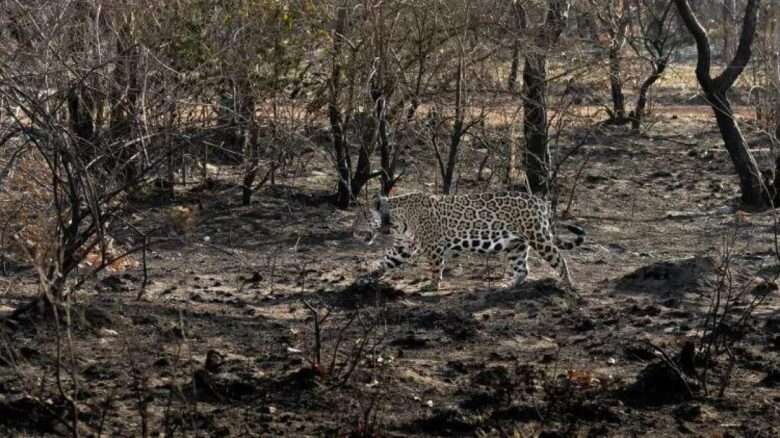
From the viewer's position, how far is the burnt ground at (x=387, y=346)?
820 cm

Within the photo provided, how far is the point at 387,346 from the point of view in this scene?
10086 mm

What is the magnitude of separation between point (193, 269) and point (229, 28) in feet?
12.7

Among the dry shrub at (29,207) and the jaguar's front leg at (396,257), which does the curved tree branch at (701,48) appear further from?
the dry shrub at (29,207)

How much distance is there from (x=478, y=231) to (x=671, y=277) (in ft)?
6.14

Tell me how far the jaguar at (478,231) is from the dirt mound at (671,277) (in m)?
0.66

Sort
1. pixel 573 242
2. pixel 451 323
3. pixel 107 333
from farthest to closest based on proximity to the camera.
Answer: pixel 573 242 → pixel 451 323 → pixel 107 333

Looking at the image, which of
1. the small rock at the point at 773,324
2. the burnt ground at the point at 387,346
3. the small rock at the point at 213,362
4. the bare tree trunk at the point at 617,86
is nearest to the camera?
the burnt ground at the point at 387,346

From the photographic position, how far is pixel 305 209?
17.0 m

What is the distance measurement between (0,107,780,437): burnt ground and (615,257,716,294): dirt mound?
20 millimetres

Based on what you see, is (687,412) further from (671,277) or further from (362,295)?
(671,277)

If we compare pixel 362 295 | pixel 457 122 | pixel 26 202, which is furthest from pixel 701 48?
pixel 26 202

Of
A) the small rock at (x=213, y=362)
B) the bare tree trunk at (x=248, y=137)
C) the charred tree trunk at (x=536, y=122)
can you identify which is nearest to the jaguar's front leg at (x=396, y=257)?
the bare tree trunk at (x=248, y=137)

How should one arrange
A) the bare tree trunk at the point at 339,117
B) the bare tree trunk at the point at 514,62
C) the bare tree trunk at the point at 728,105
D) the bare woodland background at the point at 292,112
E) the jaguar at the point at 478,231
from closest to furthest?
the bare woodland background at the point at 292,112 → the jaguar at the point at 478,231 → the bare tree trunk at the point at 514,62 → the bare tree trunk at the point at 339,117 → the bare tree trunk at the point at 728,105

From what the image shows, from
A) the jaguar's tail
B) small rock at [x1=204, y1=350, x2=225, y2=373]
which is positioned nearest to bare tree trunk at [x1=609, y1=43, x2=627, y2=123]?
the jaguar's tail
